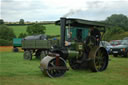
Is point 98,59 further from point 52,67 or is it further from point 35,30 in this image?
point 35,30

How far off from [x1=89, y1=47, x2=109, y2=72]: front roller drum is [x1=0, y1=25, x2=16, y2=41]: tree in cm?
3943

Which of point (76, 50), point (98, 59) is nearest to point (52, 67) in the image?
point (76, 50)

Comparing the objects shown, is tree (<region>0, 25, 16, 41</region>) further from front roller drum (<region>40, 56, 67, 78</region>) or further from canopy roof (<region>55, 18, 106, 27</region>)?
front roller drum (<region>40, 56, 67, 78</region>)

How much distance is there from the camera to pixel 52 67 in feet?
23.5

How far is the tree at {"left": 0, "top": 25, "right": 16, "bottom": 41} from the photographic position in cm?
4669

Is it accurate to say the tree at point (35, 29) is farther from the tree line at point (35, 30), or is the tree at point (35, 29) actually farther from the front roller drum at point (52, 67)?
the front roller drum at point (52, 67)

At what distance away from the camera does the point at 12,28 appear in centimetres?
4875

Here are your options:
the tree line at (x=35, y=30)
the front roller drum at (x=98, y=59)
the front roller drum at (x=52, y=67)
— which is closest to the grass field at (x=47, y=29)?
the tree line at (x=35, y=30)

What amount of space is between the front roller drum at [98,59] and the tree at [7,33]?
129ft

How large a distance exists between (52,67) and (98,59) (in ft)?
8.22

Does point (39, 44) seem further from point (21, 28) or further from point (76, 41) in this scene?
point (21, 28)

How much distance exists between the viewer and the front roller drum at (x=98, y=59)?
836cm

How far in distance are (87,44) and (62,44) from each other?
1418 mm

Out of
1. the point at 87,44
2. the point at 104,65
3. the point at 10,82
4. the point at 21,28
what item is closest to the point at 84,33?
the point at 87,44
